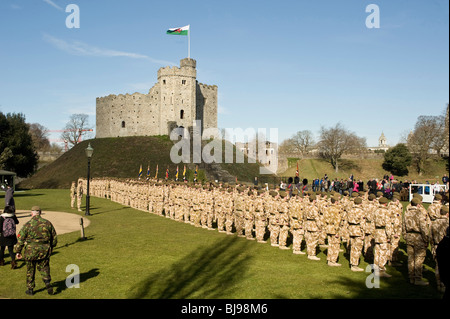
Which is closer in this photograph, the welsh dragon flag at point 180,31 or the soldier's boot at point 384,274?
the soldier's boot at point 384,274

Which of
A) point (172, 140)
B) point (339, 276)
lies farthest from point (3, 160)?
point (339, 276)

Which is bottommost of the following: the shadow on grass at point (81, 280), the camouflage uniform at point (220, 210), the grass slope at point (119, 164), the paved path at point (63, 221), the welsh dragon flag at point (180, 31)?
the paved path at point (63, 221)

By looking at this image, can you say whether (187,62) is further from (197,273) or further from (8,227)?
(197,273)

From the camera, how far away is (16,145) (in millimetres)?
47562

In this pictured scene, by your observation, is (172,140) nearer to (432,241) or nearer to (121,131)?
(121,131)

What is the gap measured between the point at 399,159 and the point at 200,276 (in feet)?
209

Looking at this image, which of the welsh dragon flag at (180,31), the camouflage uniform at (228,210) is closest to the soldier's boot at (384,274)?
the camouflage uniform at (228,210)

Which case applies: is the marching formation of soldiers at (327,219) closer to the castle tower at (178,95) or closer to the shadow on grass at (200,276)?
the shadow on grass at (200,276)

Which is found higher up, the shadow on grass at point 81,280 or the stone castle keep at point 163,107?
the stone castle keep at point 163,107

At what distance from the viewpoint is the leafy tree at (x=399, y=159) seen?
65.9m

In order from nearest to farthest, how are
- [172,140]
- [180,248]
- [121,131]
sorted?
1. [180,248]
2. [172,140]
3. [121,131]

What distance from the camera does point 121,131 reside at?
267ft

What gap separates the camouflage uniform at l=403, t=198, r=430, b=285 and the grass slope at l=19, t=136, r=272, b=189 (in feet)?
142
